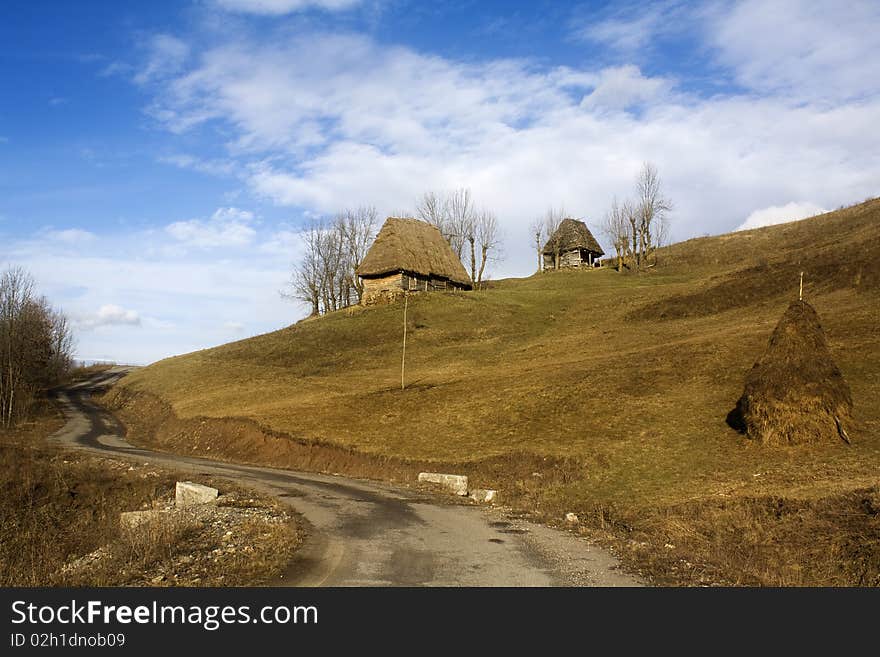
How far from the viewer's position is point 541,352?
4316 centimetres

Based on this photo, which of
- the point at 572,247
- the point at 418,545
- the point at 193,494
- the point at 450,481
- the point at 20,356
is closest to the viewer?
the point at 418,545

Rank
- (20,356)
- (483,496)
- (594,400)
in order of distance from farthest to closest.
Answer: (20,356)
(594,400)
(483,496)

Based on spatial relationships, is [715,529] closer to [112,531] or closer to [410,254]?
[112,531]

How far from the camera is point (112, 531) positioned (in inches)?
651

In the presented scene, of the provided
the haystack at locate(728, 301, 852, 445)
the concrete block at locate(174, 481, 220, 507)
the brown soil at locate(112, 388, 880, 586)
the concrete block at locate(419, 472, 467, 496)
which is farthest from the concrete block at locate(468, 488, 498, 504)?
the haystack at locate(728, 301, 852, 445)

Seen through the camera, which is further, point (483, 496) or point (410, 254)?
point (410, 254)

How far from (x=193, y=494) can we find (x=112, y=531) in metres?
2.64

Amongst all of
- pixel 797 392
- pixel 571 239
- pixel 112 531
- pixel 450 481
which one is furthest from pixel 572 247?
pixel 112 531

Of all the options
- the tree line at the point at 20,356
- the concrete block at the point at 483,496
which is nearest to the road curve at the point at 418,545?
the concrete block at the point at 483,496

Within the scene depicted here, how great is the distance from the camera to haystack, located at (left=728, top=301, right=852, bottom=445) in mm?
19938

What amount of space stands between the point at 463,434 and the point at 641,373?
9.83 m

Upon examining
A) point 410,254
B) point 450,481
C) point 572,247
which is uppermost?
point 572,247

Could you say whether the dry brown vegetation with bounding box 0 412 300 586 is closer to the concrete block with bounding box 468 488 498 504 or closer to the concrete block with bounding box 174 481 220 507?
the concrete block with bounding box 174 481 220 507
